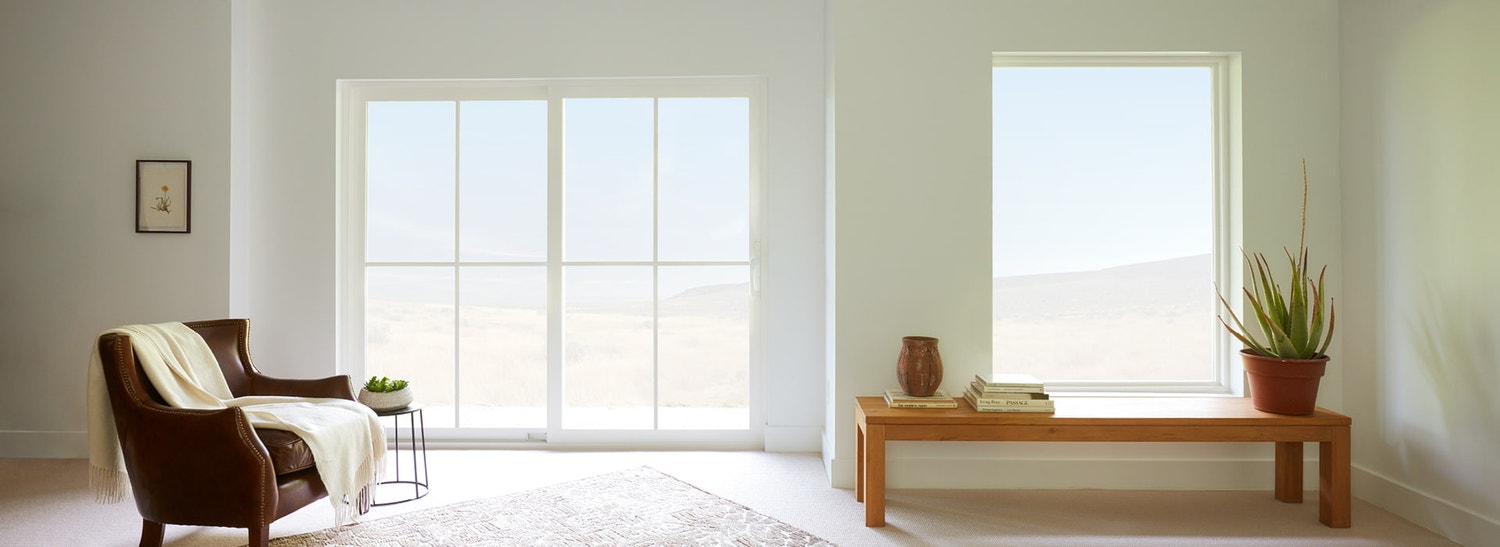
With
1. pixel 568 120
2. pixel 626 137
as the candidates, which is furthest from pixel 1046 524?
pixel 568 120

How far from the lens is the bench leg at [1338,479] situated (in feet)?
8.98

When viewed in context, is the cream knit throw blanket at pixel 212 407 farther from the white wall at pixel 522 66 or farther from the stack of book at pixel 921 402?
the stack of book at pixel 921 402

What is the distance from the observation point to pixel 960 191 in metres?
3.24

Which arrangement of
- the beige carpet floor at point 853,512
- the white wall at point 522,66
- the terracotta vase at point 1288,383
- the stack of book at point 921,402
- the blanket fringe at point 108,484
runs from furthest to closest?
the white wall at point 522,66, the stack of book at point 921,402, the terracotta vase at point 1288,383, the beige carpet floor at point 853,512, the blanket fringe at point 108,484

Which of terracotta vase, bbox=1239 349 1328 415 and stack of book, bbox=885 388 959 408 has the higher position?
terracotta vase, bbox=1239 349 1328 415

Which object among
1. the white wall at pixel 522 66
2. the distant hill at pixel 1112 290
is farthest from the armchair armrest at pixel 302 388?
the distant hill at pixel 1112 290

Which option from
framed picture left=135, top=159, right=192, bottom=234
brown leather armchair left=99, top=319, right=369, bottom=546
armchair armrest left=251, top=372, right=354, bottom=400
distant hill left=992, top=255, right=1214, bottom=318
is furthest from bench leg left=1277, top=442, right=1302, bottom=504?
framed picture left=135, top=159, right=192, bottom=234

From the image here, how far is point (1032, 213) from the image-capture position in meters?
3.49

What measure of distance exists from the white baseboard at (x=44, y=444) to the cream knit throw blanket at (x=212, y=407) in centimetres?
159

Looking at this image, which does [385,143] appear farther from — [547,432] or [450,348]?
[547,432]

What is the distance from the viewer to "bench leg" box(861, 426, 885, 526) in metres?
2.78

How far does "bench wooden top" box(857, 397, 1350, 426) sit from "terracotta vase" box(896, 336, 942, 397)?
134mm

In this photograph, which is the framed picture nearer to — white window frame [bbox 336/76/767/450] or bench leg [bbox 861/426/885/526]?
white window frame [bbox 336/76/767/450]

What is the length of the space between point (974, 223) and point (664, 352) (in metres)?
1.73
